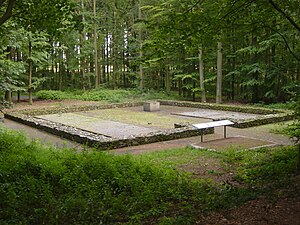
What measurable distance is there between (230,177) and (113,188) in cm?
263

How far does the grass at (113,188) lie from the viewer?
4.46 m

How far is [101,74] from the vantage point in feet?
132

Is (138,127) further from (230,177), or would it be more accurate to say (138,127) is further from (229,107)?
(230,177)

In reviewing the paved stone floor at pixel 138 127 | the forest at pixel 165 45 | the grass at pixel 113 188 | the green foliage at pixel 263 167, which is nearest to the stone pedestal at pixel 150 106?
the paved stone floor at pixel 138 127

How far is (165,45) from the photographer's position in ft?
24.5

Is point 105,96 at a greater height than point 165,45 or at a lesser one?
lesser

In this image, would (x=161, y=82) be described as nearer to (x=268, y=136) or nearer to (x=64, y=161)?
(x=268, y=136)

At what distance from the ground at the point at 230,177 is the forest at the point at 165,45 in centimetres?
286

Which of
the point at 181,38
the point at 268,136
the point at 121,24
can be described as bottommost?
the point at 268,136

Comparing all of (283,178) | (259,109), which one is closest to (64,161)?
(283,178)

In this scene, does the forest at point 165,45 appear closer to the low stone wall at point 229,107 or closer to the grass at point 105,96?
the grass at point 105,96

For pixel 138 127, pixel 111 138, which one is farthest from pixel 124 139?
pixel 138 127

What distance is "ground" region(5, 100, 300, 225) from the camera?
4.11m

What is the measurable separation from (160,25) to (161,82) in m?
29.5
